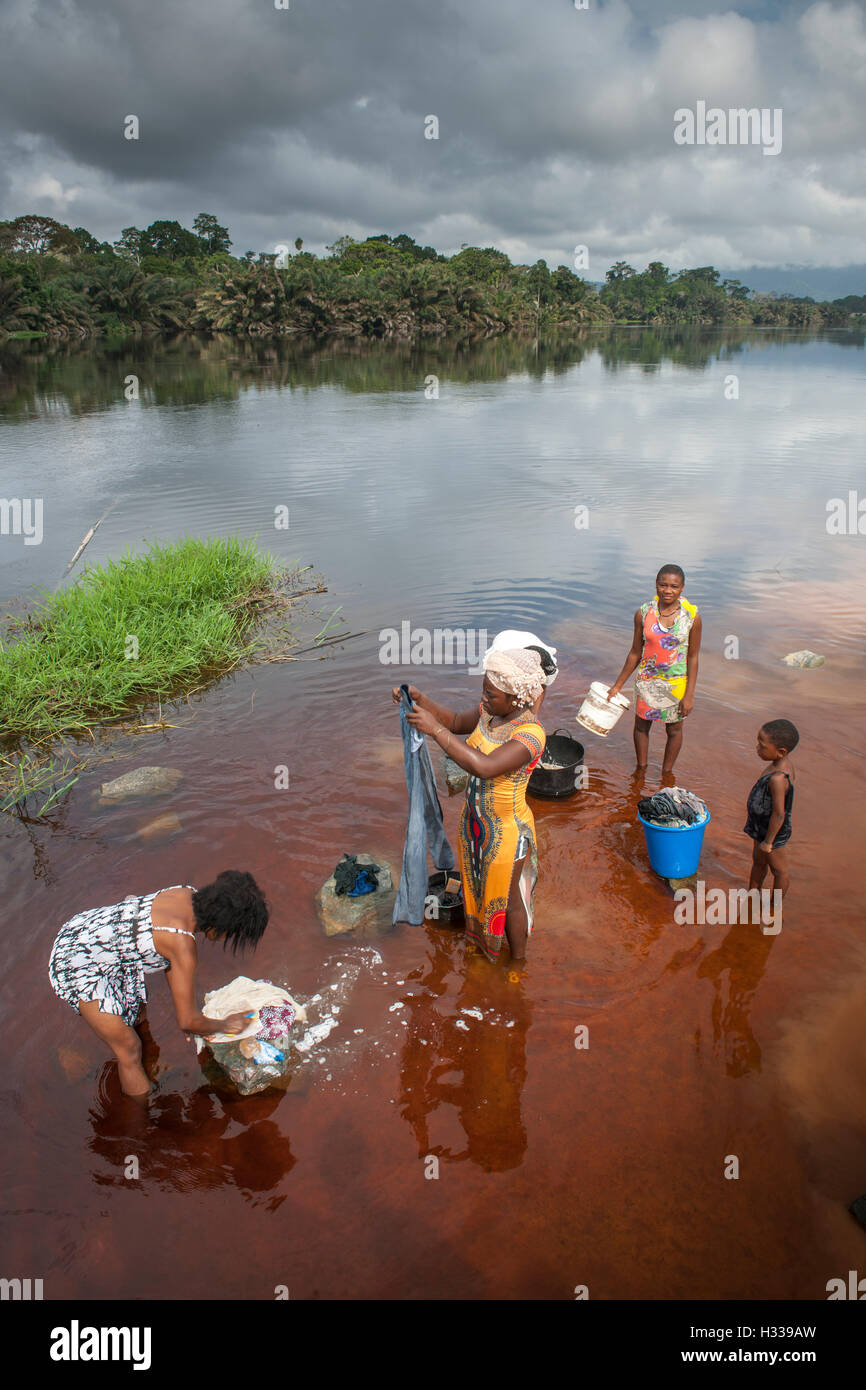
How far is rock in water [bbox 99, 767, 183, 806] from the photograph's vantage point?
532 cm

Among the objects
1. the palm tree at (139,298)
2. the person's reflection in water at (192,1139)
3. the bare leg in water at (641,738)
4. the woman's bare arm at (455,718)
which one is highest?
the palm tree at (139,298)

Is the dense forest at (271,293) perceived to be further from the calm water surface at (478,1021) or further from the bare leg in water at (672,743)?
the bare leg in water at (672,743)

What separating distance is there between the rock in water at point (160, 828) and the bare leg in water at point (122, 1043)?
1.79 meters

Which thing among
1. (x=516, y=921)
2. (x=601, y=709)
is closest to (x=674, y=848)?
(x=516, y=921)

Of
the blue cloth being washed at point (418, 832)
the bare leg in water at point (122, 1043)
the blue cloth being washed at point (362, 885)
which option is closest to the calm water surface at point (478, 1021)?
the bare leg in water at point (122, 1043)

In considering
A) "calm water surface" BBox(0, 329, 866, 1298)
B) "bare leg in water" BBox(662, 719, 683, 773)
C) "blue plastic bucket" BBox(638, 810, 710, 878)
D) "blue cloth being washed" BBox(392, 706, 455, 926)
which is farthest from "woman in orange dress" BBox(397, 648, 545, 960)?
"bare leg in water" BBox(662, 719, 683, 773)

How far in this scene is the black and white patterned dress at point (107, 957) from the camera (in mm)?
2971

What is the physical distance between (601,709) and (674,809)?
1108 millimetres

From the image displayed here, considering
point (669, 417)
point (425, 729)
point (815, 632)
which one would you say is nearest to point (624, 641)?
point (815, 632)

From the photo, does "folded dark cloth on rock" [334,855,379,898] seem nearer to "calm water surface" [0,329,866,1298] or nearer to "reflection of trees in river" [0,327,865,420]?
"calm water surface" [0,329,866,1298]

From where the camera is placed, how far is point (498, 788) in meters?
3.36

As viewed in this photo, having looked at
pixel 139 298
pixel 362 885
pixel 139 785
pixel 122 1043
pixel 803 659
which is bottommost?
pixel 122 1043

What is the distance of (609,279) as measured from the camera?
343 ft

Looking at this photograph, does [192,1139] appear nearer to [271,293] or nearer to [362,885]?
[362,885]
